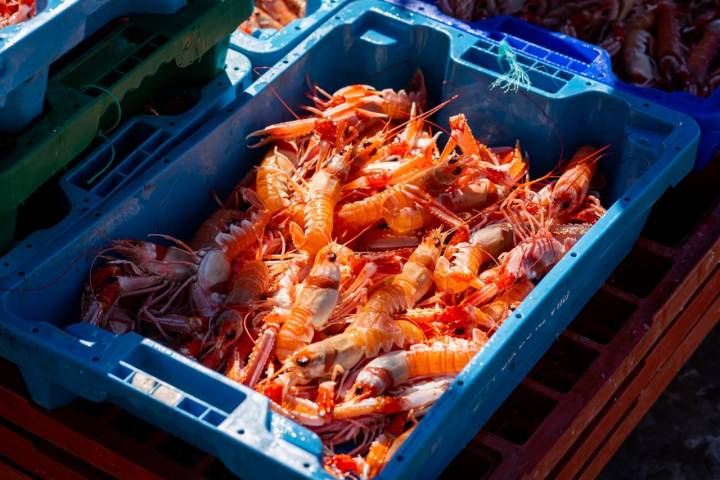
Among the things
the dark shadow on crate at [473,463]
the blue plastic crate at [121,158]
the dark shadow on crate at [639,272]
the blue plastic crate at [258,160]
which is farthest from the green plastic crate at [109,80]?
the dark shadow on crate at [639,272]

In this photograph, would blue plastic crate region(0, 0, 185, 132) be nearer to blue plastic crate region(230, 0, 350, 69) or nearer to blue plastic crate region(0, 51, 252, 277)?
blue plastic crate region(0, 51, 252, 277)

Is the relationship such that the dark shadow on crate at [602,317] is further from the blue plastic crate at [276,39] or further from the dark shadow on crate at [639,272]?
the blue plastic crate at [276,39]

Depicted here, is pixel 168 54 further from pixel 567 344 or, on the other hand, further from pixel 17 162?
pixel 567 344

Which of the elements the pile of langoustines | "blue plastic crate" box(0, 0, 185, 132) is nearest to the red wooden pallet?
the pile of langoustines

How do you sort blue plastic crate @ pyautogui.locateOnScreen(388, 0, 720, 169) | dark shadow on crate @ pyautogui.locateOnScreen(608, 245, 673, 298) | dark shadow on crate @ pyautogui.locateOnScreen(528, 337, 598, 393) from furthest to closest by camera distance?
blue plastic crate @ pyautogui.locateOnScreen(388, 0, 720, 169)
dark shadow on crate @ pyautogui.locateOnScreen(608, 245, 673, 298)
dark shadow on crate @ pyautogui.locateOnScreen(528, 337, 598, 393)

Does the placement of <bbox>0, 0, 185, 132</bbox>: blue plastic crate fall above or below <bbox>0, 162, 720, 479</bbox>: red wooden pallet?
above

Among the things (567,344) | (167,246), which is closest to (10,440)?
(167,246)

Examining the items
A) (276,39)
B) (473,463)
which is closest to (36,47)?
(276,39)
